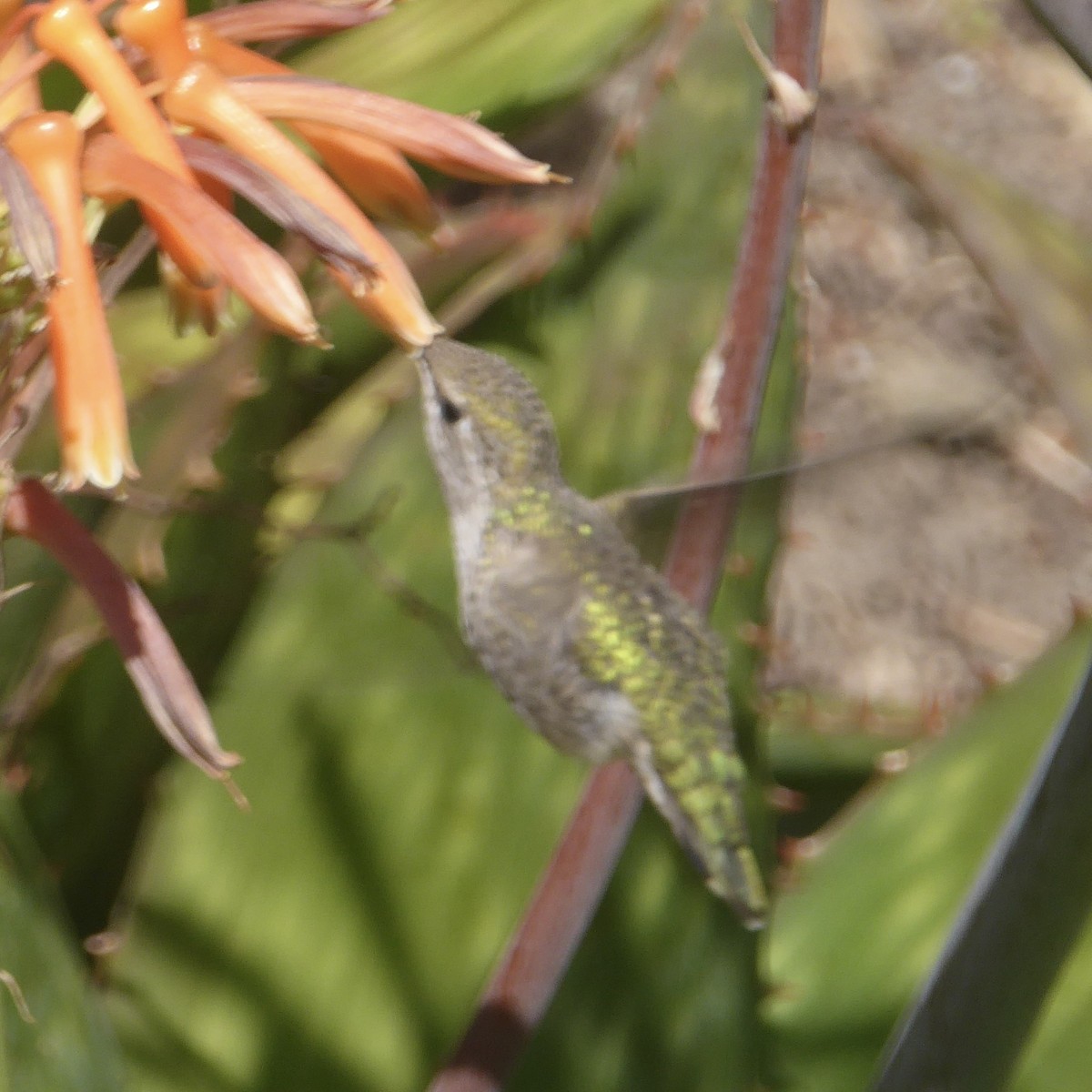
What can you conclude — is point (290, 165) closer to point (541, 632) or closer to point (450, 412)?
point (450, 412)

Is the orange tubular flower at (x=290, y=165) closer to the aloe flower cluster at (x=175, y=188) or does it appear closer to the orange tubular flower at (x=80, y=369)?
the aloe flower cluster at (x=175, y=188)

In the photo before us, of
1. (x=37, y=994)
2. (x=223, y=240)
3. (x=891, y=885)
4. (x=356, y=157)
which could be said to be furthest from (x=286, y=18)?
(x=891, y=885)

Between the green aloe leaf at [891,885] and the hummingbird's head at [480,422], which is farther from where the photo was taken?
the green aloe leaf at [891,885]

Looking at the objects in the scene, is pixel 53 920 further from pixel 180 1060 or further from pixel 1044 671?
pixel 1044 671

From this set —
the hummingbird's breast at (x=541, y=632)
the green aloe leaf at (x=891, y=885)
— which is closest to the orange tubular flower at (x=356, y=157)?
the hummingbird's breast at (x=541, y=632)

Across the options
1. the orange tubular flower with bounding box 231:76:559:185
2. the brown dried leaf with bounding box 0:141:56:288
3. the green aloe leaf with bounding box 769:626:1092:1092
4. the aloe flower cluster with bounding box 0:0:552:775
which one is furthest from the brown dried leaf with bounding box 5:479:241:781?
the green aloe leaf with bounding box 769:626:1092:1092

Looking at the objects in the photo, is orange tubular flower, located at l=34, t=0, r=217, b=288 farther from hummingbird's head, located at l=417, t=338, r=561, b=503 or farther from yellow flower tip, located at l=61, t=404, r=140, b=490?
hummingbird's head, located at l=417, t=338, r=561, b=503
